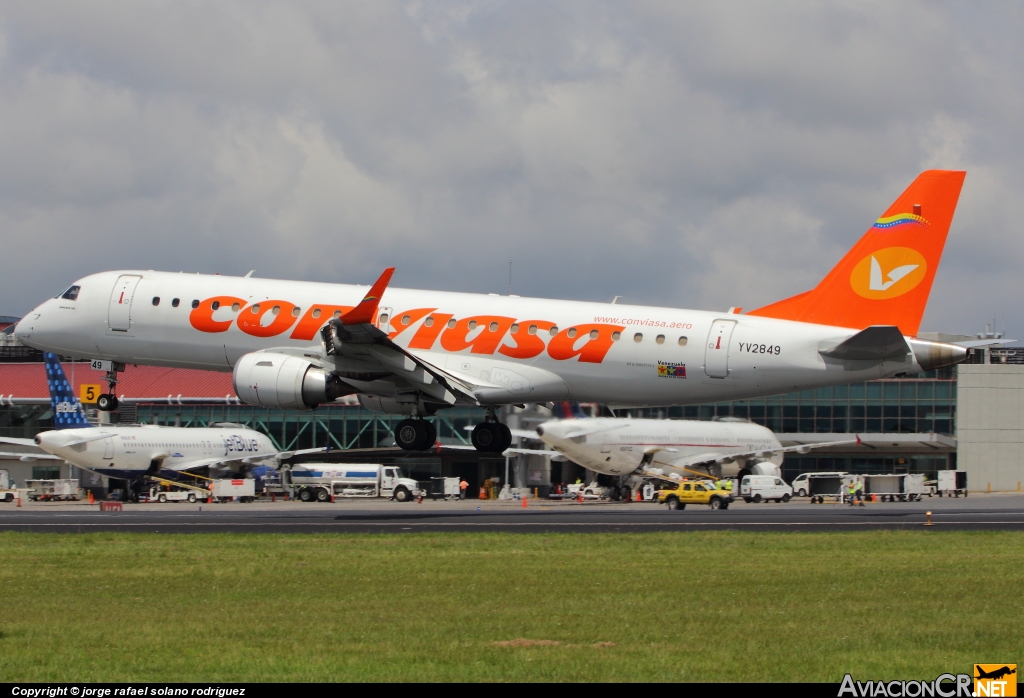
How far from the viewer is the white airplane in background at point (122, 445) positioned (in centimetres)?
7756

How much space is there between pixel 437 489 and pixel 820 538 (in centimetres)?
6011

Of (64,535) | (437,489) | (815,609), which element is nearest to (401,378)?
(64,535)

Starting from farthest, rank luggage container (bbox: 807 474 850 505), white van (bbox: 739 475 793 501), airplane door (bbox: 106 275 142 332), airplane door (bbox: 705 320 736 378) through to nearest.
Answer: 1. luggage container (bbox: 807 474 850 505)
2. white van (bbox: 739 475 793 501)
3. airplane door (bbox: 106 275 142 332)
4. airplane door (bbox: 705 320 736 378)

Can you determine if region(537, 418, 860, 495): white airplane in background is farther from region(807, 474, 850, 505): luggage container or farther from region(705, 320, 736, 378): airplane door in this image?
region(705, 320, 736, 378): airplane door

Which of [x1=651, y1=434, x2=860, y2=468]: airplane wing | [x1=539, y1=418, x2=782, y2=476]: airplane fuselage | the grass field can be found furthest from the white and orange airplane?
[x1=651, y1=434, x2=860, y2=468]: airplane wing

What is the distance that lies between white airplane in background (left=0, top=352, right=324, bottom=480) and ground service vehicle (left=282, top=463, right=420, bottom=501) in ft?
15.0

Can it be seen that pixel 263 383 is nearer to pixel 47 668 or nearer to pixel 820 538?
pixel 820 538

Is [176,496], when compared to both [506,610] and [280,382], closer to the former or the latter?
[280,382]

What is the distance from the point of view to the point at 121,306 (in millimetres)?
39938

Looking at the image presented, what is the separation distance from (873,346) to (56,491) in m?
61.0

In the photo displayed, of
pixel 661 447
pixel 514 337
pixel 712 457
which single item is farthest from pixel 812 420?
pixel 514 337

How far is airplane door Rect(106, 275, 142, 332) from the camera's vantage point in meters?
39.8

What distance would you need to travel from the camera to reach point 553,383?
38281 mm

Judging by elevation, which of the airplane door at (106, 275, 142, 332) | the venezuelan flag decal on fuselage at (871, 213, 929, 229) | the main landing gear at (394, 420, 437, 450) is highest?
the venezuelan flag decal on fuselage at (871, 213, 929, 229)
